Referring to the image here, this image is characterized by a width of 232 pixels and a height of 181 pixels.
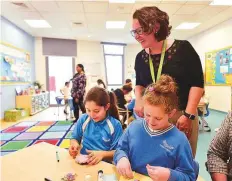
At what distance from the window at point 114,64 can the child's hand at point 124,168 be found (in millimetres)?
8090

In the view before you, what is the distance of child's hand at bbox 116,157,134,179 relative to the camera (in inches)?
32.3

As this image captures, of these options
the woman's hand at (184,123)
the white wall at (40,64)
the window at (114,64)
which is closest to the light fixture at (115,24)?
the window at (114,64)

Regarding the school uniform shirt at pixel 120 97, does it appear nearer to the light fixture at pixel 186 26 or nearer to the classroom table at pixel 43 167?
the classroom table at pixel 43 167

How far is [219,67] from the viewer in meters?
6.17

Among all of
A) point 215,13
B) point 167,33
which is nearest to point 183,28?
point 215,13

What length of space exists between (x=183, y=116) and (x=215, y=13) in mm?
4902

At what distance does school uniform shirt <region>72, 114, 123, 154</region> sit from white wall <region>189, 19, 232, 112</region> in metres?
5.27

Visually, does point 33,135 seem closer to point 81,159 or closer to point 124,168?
point 81,159

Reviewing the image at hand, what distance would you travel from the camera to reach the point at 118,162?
88cm

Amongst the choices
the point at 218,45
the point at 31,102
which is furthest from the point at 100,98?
the point at 218,45

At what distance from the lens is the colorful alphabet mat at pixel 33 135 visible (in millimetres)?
3199

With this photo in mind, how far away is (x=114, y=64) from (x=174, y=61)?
8045 millimetres

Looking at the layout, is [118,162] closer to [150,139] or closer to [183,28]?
[150,139]

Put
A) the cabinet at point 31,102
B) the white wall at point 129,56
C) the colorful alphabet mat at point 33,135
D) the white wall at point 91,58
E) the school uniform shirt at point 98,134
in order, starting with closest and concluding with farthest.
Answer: the school uniform shirt at point 98,134, the colorful alphabet mat at point 33,135, the cabinet at point 31,102, the white wall at point 91,58, the white wall at point 129,56
